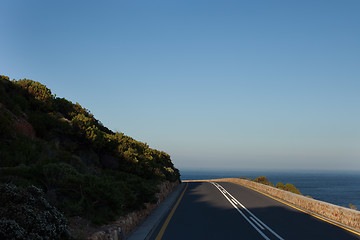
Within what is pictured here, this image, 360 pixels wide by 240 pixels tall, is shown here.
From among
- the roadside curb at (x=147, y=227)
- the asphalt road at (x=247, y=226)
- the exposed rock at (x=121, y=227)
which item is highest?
the exposed rock at (x=121, y=227)

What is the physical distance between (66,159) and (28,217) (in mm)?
8759

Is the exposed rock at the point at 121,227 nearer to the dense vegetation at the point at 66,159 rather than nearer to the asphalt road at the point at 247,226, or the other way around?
the dense vegetation at the point at 66,159

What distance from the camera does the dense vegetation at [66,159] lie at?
8.78m

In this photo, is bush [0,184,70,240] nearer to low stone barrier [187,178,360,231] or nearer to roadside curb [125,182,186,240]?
roadside curb [125,182,186,240]

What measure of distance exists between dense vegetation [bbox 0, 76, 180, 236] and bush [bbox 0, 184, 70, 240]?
4.44ft

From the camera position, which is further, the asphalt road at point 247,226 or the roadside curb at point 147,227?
the asphalt road at point 247,226

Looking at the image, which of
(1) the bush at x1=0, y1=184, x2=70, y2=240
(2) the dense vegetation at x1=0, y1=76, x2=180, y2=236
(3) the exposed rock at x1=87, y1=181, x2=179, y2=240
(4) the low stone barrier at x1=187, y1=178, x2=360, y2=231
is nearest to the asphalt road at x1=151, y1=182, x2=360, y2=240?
(4) the low stone barrier at x1=187, y1=178, x2=360, y2=231

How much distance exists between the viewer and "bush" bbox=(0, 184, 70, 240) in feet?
16.0

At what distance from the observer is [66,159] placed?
13.8m

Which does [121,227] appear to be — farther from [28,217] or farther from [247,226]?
[247,226]

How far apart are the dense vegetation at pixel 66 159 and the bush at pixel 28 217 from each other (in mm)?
1352

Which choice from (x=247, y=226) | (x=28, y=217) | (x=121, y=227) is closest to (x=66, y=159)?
(x=121, y=227)

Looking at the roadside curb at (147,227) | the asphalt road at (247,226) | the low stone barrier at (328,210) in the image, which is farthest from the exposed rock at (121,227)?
the low stone barrier at (328,210)

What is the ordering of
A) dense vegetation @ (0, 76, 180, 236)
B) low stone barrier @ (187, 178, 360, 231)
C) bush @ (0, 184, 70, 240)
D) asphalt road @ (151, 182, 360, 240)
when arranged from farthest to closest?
1. low stone barrier @ (187, 178, 360, 231)
2. asphalt road @ (151, 182, 360, 240)
3. dense vegetation @ (0, 76, 180, 236)
4. bush @ (0, 184, 70, 240)
